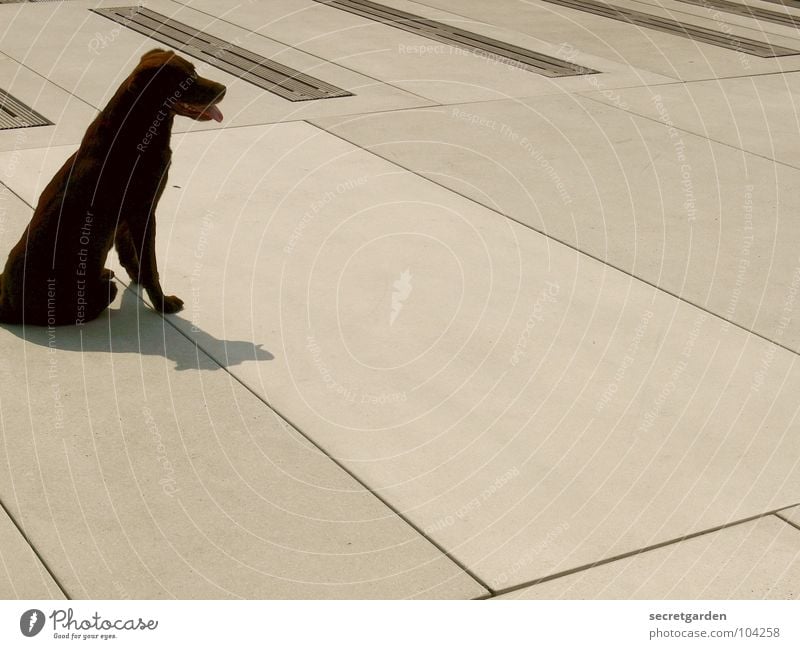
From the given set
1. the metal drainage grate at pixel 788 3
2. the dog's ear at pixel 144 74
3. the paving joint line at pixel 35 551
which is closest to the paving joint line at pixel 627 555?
the paving joint line at pixel 35 551

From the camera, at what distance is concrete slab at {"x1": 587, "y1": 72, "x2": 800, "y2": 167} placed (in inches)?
285

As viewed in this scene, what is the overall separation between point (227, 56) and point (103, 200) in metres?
4.27

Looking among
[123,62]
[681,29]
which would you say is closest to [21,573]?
[123,62]

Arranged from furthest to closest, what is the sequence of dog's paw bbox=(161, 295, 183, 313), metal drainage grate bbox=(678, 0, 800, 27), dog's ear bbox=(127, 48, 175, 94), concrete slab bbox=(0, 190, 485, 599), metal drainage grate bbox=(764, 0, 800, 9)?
metal drainage grate bbox=(764, 0, 800, 9), metal drainage grate bbox=(678, 0, 800, 27), dog's paw bbox=(161, 295, 183, 313), dog's ear bbox=(127, 48, 175, 94), concrete slab bbox=(0, 190, 485, 599)

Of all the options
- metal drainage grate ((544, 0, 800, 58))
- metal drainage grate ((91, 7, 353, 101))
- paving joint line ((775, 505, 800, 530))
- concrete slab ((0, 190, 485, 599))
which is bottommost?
concrete slab ((0, 190, 485, 599))

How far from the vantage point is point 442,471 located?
374cm

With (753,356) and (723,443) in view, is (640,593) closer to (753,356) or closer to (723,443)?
(723,443)

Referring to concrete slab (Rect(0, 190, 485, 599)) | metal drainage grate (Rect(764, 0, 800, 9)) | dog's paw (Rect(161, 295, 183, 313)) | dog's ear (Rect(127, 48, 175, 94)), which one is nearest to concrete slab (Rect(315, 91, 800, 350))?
dog's paw (Rect(161, 295, 183, 313))

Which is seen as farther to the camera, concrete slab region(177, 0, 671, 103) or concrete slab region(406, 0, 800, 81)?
concrete slab region(406, 0, 800, 81)

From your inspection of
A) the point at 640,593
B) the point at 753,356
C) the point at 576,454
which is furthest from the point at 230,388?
the point at 753,356

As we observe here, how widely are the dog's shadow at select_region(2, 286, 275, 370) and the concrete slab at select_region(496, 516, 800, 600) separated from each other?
1.62 meters

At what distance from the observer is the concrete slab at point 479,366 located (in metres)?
3.60

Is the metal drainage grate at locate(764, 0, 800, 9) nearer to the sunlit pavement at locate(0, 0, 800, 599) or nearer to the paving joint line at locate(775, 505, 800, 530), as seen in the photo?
the sunlit pavement at locate(0, 0, 800, 599)
